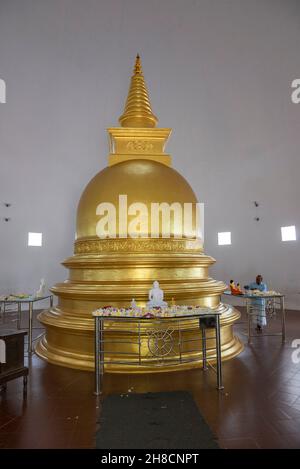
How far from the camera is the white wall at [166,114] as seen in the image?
11.5 meters

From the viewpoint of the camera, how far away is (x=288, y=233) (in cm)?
1136

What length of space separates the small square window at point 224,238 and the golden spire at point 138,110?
19.8 ft

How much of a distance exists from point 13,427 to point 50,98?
38.9ft

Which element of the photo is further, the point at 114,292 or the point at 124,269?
the point at 124,269

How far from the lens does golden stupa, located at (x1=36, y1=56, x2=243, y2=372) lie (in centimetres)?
538

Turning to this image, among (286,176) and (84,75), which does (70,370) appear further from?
(84,75)

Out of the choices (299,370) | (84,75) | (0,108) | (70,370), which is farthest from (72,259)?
(84,75)

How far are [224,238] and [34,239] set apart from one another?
23.8 ft

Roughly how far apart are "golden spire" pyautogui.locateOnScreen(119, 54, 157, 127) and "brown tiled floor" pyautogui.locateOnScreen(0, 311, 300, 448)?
564 centimetres
